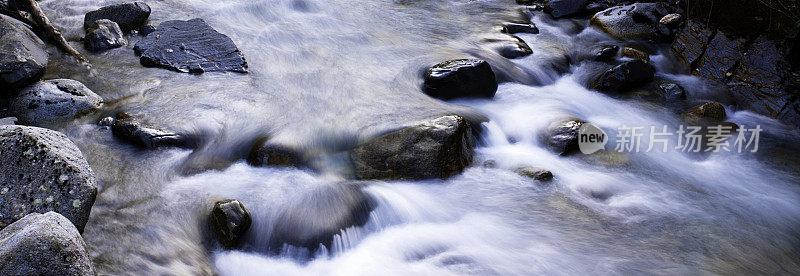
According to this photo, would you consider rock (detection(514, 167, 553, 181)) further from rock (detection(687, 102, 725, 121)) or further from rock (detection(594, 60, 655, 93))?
rock (detection(687, 102, 725, 121))

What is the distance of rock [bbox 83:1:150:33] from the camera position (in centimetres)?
734

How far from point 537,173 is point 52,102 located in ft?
17.3

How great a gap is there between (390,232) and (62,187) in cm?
251

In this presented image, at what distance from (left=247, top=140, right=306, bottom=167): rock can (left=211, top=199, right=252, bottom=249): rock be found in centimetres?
89

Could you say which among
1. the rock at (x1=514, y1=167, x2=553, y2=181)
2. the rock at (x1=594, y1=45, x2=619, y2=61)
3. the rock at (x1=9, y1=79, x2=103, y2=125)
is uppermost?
the rock at (x1=594, y1=45, x2=619, y2=61)

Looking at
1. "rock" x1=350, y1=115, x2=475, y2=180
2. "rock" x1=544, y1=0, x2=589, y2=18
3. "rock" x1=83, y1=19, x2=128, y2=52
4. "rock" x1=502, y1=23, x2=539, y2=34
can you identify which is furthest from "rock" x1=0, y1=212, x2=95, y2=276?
"rock" x1=544, y1=0, x2=589, y2=18

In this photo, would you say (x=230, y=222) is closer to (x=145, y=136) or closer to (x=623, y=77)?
(x=145, y=136)

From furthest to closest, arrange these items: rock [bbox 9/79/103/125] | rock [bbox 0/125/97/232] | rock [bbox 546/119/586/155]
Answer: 1. rock [bbox 546/119/586/155]
2. rock [bbox 9/79/103/125]
3. rock [bbox 0/125/97/232]

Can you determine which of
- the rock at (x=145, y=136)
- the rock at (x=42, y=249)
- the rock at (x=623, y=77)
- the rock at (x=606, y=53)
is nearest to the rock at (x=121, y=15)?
the rock at (x=145, y=136)

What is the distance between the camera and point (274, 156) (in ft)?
15.9

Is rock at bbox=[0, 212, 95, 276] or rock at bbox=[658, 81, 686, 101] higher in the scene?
rock at bbox=[0, 212, 95, 276]

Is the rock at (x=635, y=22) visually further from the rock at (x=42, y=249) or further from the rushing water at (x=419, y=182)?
the rock at (x=42, y=249)

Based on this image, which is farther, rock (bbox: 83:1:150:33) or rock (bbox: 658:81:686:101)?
rock (bbox: 83:1:150:33)

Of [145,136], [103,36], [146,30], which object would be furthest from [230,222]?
[146,30]
